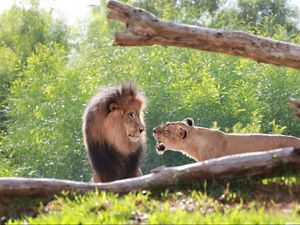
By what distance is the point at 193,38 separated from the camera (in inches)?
309

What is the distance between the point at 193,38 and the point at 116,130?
5.60 ft

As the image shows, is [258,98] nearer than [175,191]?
No

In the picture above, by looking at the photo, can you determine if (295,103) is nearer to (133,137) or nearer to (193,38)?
(193,38)

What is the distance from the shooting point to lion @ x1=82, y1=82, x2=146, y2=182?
29.9ft

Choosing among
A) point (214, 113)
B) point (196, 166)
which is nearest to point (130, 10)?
point (196, 166)

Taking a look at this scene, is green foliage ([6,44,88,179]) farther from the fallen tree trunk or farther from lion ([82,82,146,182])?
the fallen tree trunk

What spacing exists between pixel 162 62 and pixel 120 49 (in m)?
1.27

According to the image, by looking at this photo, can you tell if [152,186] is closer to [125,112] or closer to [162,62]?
[125,112]

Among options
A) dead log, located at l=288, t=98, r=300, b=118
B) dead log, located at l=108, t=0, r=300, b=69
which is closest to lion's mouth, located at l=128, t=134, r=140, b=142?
dead log, located at l=108, t=0, r=300, b=69

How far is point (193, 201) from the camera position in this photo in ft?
23.8

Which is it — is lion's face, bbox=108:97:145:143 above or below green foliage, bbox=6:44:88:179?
above

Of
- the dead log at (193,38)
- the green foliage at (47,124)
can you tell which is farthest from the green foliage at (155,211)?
the green foliage at (47,124)

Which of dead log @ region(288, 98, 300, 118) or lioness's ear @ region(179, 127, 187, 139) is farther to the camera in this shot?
lioness's ear @ region(179, 127, 187, 139)

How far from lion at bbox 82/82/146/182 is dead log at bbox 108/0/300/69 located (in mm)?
1422
